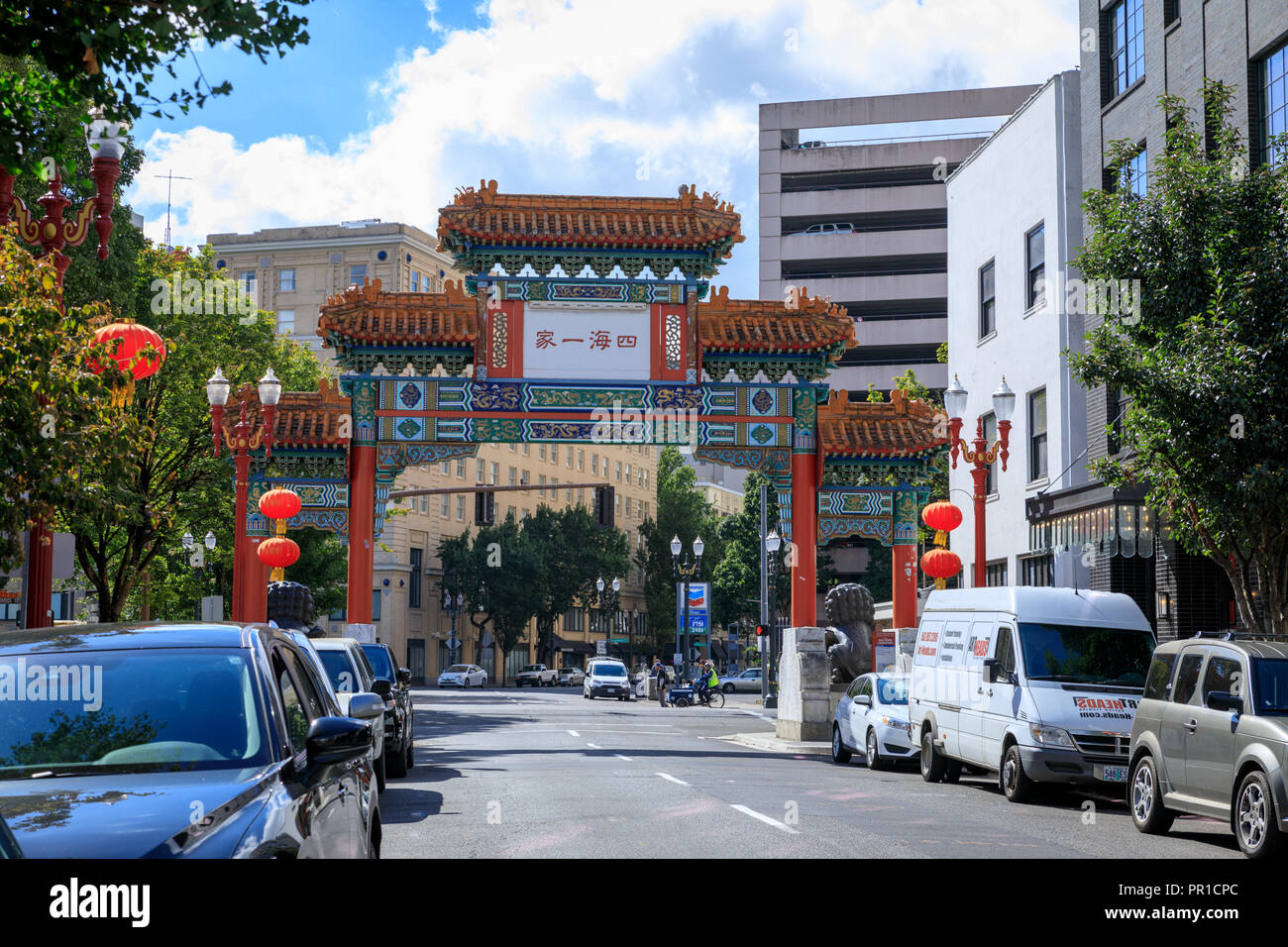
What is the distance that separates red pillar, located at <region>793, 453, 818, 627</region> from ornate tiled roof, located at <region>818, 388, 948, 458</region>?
585mm

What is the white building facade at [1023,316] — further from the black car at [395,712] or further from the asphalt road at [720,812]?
the black car at [395,712]

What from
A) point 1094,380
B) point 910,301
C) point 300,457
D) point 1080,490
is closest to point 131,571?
point 300,457

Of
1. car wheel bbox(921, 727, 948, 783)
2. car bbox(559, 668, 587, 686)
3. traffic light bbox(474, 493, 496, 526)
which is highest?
traffic light bbox(474, 493, 496, 526)

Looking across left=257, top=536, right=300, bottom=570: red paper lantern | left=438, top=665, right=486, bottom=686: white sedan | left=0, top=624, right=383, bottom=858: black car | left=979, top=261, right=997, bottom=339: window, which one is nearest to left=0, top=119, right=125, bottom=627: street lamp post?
left=0, top=624, right=383, bottom=858: black car

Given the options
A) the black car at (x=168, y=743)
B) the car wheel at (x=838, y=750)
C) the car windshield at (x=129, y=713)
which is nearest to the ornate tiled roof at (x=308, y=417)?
the car wheel at (x=838, y=750)

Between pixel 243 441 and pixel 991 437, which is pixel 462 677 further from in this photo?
pixel 243 441

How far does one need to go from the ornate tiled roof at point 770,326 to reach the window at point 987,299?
6.85m

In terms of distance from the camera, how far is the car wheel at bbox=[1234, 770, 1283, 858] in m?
10.6

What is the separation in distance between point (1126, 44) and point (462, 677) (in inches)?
2123

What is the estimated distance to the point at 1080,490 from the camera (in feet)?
80.5

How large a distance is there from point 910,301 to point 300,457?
49.0 meters

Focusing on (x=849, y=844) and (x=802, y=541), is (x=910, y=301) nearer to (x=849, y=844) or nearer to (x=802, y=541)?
(x=802, y=541)

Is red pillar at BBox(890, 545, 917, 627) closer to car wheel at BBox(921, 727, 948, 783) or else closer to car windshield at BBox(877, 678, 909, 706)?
car windshield at BBox(877, 678, 909, 706)
